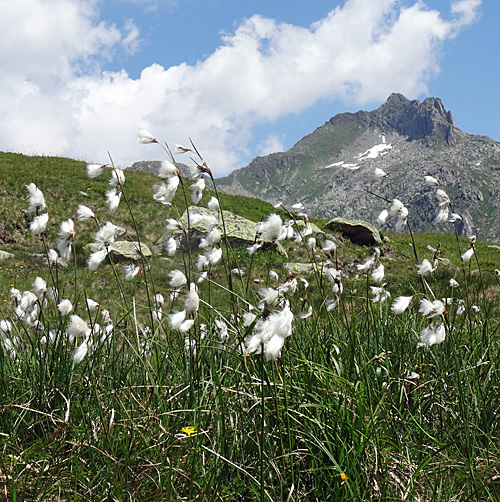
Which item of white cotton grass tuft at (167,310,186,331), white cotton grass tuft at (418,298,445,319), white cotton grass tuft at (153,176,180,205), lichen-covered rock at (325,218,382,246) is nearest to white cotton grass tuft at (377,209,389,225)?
white cotton grass tuft at (418,298,445,319)

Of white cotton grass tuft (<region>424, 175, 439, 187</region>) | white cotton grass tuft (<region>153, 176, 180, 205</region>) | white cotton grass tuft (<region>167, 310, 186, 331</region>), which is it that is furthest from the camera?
white cotton grass tuft (<region>424, 175, 439, 187</region>)

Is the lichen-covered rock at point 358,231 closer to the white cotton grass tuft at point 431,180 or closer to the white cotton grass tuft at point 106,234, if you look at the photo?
the white cotton grass tuft at point 431,180

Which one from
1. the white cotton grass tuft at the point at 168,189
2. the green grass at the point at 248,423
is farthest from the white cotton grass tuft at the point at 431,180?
the white cotton grass tuft at the point at 168,189

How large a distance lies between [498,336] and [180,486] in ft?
12.7

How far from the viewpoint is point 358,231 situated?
2247cm

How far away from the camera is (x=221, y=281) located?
15.3 meters

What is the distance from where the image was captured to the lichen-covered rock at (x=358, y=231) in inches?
867

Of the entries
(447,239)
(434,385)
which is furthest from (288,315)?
(447,239)

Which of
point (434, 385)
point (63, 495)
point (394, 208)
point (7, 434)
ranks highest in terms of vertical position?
point (394, 208)

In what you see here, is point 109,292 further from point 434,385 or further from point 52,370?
point 434,385

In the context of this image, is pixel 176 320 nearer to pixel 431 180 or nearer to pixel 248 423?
pixel 248 423

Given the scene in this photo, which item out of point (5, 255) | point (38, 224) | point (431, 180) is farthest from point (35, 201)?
point (5, 255)

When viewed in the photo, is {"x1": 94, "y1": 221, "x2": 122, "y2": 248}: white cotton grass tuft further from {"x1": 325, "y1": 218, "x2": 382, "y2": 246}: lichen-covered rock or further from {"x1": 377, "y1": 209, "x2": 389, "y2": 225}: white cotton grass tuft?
{"x1": 325, "y1": 218, "x2": 382, "y2": 246}: lichen-covered rock

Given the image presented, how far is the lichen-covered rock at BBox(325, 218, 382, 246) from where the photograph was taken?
22031mm
